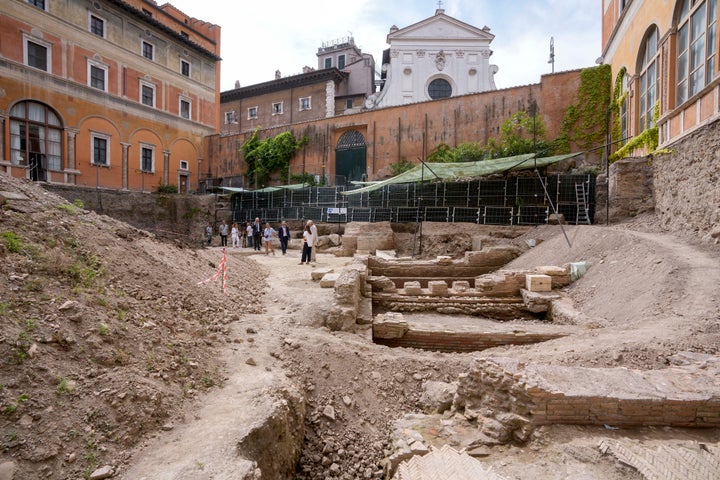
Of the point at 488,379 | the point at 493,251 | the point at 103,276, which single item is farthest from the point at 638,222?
the point at 103,276

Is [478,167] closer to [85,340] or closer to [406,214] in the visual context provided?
[406,214]

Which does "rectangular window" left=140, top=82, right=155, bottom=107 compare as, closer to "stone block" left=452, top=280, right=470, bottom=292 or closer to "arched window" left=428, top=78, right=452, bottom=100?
"arched window" left=428, top=78, right=452, bottom=100

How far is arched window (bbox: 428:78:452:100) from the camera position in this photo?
32969 mm

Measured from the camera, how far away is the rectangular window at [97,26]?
23700 mm

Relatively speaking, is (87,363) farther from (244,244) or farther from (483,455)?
(244,244)

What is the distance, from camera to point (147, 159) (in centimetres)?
2712

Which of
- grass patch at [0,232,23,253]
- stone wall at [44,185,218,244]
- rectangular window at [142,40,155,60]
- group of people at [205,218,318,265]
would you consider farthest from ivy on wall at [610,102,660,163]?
rectangular window at [142,40,155,60]

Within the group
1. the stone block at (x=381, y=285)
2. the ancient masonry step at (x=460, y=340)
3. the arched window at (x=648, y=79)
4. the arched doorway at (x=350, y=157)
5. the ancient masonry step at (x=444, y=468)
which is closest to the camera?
the ancient masonry step at (x=444, y=468)

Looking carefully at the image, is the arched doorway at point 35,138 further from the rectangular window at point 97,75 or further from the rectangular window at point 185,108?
the rectangular window at point 185,108

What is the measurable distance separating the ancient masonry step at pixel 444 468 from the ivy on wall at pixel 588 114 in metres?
19.5

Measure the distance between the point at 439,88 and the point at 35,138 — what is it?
28123 mm

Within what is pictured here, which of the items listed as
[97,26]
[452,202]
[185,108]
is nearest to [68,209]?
[452,202]

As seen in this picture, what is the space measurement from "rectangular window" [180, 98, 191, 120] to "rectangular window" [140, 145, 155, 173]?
4.02 meters

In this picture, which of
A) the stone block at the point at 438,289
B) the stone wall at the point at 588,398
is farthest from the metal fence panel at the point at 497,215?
the stone wall at the point at 588,398
